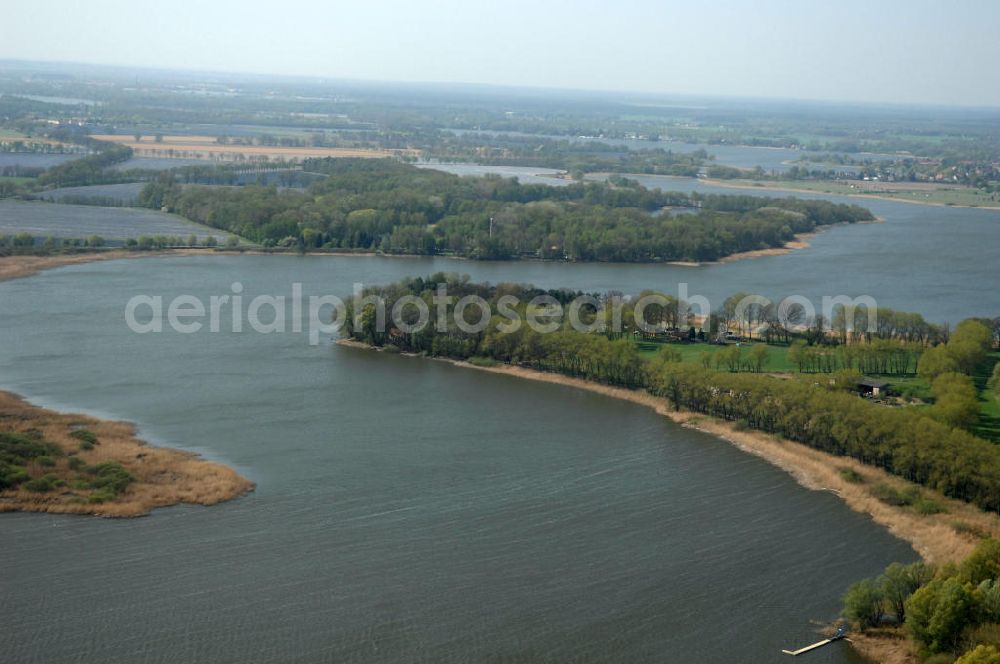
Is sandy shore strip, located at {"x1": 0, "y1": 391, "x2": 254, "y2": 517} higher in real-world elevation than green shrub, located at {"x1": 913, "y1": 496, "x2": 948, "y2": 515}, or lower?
lower

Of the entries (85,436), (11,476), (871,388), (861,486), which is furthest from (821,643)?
(85,436)

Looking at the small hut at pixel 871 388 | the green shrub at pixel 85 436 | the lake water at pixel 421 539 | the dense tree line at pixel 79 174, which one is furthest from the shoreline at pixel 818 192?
the green shrub at pixel 85 436

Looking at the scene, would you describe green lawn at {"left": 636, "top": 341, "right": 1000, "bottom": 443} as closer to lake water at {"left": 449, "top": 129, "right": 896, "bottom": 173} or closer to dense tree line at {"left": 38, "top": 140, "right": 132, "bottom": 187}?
dense tree line at {"left": 38, "top": 140, "right": 132, "bottom": 187}

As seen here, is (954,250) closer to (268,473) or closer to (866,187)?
(866,187)

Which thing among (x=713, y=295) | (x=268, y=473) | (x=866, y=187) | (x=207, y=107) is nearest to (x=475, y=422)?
(x=268, y=473)

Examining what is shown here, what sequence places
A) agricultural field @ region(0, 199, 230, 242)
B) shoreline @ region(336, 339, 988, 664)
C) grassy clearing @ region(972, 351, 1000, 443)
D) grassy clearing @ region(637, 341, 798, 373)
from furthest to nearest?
1. agricultural field @ region(0, 199, 230, 242)
2. grassy clearing @ region(637, 341, 798, 373)
3. grassy clearing @ region(972, 351, 1000, 443)
4. shoreline @ region(336, 339, 988, 664)

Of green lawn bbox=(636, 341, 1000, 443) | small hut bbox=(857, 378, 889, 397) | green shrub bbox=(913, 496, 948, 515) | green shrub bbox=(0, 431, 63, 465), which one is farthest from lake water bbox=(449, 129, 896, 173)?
green shrub bbox=(0, 431, 63, 465)

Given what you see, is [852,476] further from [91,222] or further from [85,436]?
[91,222]
